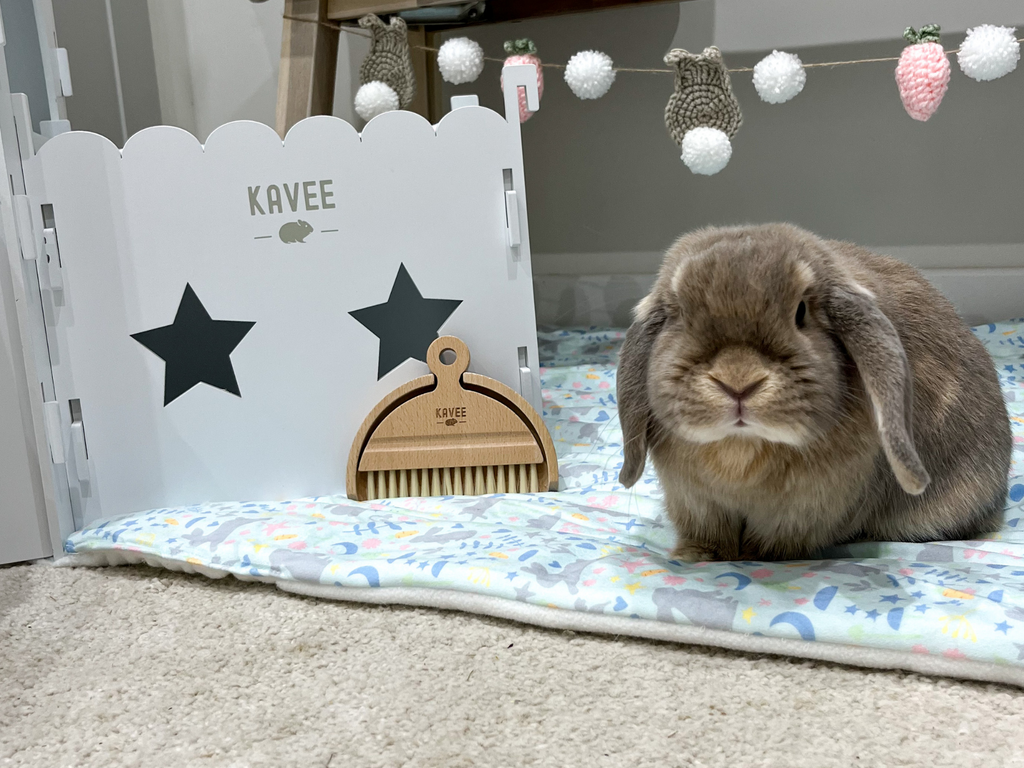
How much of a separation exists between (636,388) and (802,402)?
19cm

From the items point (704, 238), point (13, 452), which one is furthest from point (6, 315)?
point (704, 238)

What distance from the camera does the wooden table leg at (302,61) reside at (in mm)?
1566

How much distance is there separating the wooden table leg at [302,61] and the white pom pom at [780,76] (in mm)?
835

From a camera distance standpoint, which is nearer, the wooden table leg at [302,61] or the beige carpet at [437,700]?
the beige carpet at [437,700]

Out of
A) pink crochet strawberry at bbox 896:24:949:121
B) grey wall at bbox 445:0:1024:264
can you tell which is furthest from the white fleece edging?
grey wall at bbox 445:0:1024:264

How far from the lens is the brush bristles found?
1.23 m

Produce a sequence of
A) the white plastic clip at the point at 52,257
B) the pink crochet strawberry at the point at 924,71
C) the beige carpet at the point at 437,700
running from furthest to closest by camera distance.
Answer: the pink crochet strawberry at the point at 924,71 → the white plastic clip at the point at 52,257 → the beige carpet at the point at 437,700

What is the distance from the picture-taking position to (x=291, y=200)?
1.15 meters

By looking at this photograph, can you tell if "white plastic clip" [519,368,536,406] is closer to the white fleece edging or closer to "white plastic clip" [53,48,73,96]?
the white fleece edging

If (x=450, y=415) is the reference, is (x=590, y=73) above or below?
above

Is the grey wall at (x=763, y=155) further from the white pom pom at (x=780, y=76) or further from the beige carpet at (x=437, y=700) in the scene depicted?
the beige carpet at (x=437, y=700)

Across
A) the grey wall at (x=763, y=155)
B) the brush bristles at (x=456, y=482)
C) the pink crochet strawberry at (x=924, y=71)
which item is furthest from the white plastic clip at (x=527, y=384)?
the grey wall at (x=763, y=155)

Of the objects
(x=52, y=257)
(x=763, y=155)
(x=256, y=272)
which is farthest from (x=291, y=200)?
(x=763, y=155)

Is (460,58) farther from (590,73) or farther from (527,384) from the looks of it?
(527,384)
